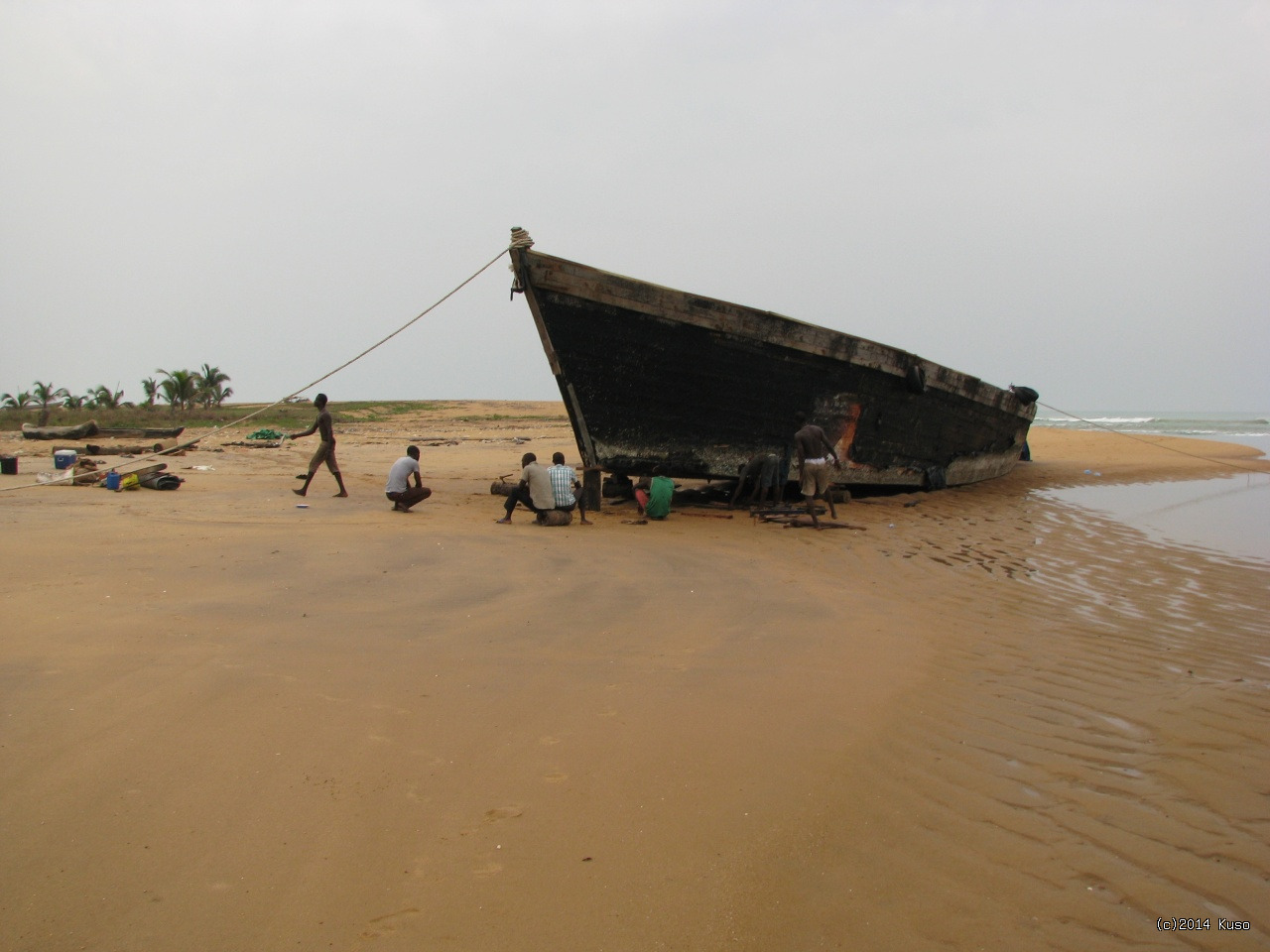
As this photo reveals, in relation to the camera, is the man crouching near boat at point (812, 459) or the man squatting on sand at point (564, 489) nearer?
the man squatting on sand at point (564, 489)

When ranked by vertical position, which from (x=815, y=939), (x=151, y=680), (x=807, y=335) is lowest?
(x=815, y=939)

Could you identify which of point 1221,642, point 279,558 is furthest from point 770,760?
point 279,558

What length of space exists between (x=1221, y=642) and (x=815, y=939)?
172 inches

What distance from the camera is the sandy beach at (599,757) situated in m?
2.27

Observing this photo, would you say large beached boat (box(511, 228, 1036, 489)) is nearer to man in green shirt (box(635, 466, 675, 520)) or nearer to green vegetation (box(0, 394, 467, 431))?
man in green shirt (box(635, 466, 675, 520))

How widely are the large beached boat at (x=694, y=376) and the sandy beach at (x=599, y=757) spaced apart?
3.68 metres

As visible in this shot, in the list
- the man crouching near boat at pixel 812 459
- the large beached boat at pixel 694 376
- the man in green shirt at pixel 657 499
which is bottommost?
the man in green shirt at pixel 657 499

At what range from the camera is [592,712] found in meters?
3.47

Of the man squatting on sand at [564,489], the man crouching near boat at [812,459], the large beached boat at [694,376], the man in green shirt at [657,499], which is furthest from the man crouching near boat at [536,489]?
the man crouching near boat at [812,459]

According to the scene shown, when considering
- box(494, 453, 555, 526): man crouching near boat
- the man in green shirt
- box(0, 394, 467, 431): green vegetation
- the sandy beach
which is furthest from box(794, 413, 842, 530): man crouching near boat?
box(0, 394, 467, 431): green vegetation

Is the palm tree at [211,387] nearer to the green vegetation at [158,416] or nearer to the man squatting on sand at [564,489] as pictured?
the green vegetation at [158,416]

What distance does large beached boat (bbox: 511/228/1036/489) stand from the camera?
936cm

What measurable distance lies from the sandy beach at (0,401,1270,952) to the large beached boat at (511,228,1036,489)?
3680 millimetres

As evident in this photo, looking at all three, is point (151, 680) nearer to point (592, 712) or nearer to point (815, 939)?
point (592, 712)
